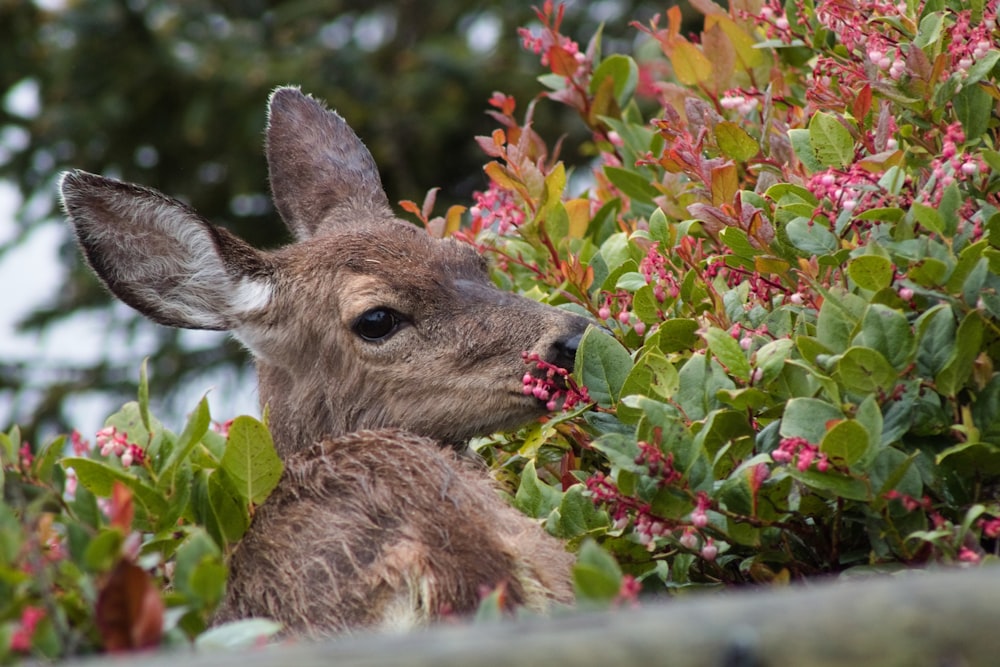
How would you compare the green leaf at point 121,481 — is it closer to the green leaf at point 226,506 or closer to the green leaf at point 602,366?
the green leaf at point 226,506

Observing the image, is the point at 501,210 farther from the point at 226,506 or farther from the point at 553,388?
the point at 226,506

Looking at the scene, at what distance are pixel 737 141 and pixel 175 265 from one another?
2049 millimetres

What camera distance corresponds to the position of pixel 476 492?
335 cm

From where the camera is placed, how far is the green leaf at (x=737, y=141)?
3.61 m

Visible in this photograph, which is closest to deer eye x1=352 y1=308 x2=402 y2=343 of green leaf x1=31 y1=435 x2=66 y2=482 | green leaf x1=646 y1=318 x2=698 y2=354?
green leaf x1=646 y1=318 x2=698 y2=354

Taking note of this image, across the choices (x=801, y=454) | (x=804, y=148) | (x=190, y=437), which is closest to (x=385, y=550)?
(x=190, y=437)

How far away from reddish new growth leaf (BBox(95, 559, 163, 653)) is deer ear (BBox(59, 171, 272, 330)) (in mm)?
2670

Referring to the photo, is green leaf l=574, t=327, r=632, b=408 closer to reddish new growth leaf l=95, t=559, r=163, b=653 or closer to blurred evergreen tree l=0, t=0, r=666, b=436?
reddish new growth leaf l=95, t=559, r=163, b=653

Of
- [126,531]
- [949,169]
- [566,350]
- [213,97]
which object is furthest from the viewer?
[213,97]

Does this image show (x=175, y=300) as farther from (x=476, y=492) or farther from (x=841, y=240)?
(x=841, y=240)

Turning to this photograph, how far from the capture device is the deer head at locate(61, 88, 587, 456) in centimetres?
436

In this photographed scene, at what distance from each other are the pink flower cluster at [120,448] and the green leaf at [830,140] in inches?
67.7

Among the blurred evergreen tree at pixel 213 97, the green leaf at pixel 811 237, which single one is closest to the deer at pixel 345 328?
the green leaf at pixel 811 237

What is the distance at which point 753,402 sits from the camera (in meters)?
2.96
